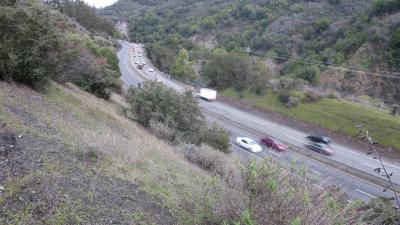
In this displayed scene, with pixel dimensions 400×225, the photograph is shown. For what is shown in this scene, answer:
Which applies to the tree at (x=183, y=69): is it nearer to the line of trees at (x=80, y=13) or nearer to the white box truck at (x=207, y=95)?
the white box truck at (x=207, y=95)

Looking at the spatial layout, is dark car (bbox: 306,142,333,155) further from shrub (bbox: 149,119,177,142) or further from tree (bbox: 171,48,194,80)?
tree (bbox: 171,48,194,80)

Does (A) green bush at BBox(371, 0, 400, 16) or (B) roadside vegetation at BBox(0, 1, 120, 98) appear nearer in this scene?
(B) roadside vegetation at BBox(0, 1, 120, 98)

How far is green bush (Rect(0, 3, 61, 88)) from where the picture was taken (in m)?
13.3

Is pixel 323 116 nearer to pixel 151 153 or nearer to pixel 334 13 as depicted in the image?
pixel 151 153

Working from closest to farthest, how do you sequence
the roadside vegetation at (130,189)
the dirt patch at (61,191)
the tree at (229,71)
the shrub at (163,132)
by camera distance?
the roadside vegetation at (130,189)
the dirt patch at (61,191)
the shrub at (163,132)
the tree at (229,71)

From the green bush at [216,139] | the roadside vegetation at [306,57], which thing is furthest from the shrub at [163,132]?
the roadside vegetation at [306,57]

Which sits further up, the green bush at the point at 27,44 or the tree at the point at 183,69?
the green bush at the point at 27,44

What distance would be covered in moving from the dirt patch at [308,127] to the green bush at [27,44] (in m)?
25.0

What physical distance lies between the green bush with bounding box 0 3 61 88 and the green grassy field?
24.0 m

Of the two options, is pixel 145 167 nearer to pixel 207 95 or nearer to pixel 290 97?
pixel 290 97

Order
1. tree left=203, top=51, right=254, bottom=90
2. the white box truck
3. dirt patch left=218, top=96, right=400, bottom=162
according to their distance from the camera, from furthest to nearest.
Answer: tree left=203, top=51, right=254, bottom=90, the white box truck, dirt patch left=218, top=96, right=400, bottom=162

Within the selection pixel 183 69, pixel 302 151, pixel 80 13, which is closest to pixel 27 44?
pixel 302 151

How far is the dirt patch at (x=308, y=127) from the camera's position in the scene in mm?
28422

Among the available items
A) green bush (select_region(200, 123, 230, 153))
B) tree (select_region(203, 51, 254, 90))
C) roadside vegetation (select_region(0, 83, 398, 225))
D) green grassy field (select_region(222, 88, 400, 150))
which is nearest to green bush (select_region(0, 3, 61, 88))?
roadside vegetation (select_region(0, 83, 398, 225))
